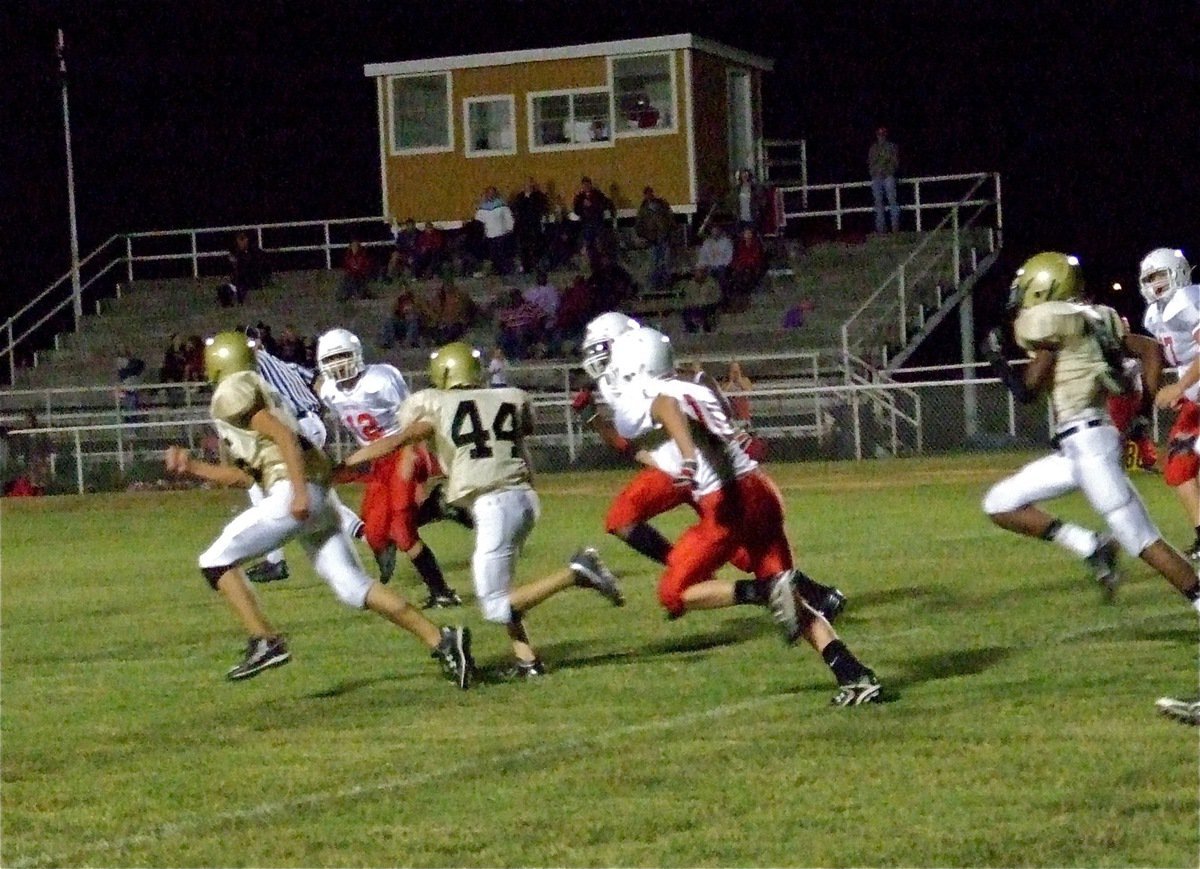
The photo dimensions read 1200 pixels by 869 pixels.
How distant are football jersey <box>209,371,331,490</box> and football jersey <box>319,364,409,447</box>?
2541mm

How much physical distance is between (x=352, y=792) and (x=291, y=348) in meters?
18.8

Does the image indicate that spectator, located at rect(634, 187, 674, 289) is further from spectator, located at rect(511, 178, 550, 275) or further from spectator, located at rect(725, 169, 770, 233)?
spectator, located at rect(511, 178, 550, 275)

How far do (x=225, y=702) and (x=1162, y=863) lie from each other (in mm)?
4521

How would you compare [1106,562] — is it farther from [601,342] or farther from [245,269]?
[245,269]

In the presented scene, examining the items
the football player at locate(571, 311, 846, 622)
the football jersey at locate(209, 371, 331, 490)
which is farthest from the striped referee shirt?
the football jersey at locate(209, 371, 331, 490)

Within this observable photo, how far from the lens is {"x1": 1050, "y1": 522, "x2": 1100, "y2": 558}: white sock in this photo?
29.6ft

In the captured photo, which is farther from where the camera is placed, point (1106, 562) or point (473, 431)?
point (1106, 562)

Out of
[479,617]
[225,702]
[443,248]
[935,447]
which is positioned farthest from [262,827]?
[443,248]

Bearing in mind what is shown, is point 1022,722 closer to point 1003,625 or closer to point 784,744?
point 784,744

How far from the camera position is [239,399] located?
8.63 metres

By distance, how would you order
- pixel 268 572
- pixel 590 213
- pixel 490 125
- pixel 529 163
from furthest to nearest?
pixel 490 125, pixel 529 163, pixel 590 213, pixel 268 572

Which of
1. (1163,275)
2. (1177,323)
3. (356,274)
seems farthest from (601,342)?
(356,274)

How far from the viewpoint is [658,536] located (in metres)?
10.1

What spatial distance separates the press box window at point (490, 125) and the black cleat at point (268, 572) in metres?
17.2
